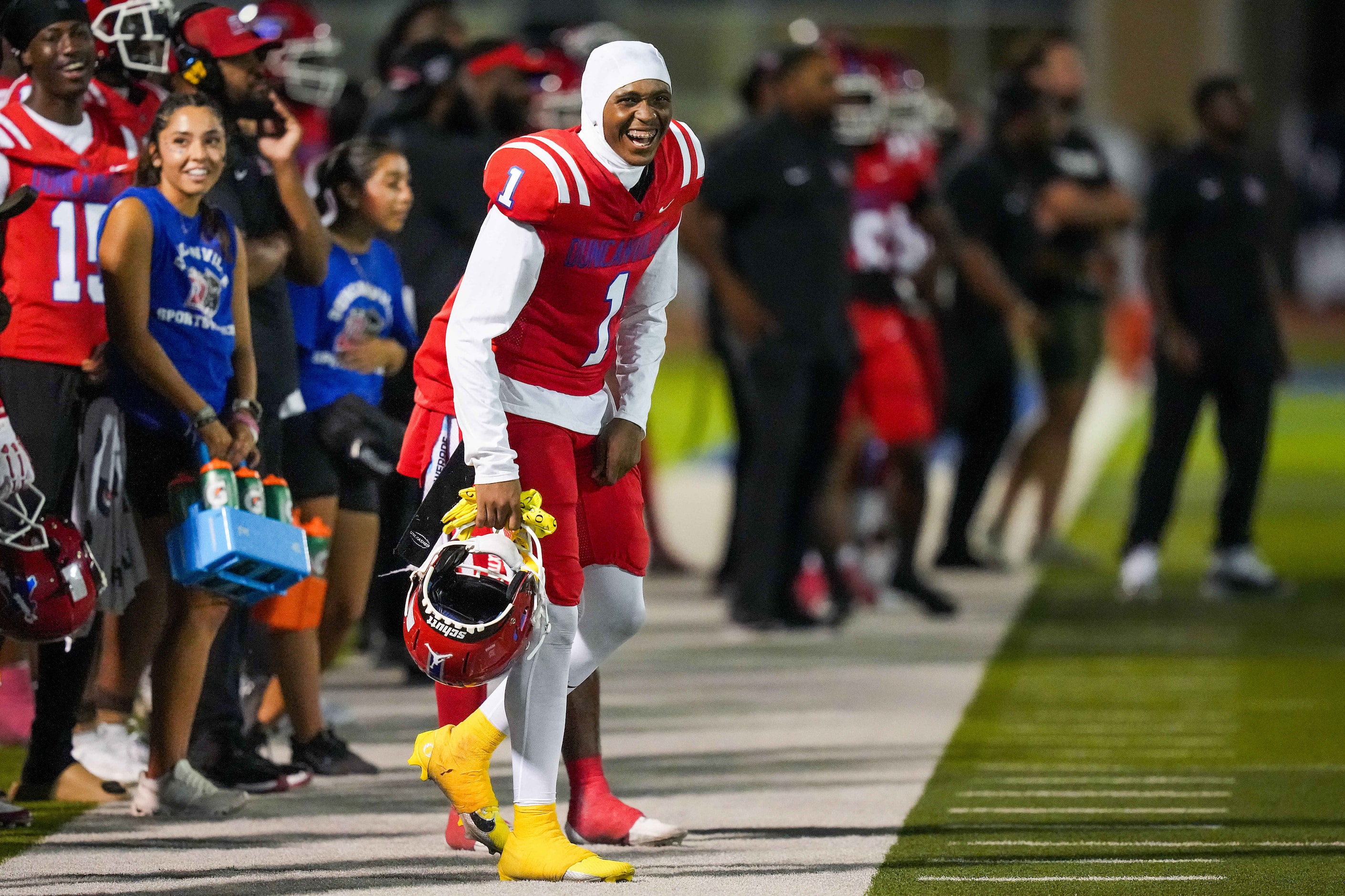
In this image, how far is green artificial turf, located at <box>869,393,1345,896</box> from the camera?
4.97 metres

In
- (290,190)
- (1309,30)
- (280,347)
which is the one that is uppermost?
(290,190)

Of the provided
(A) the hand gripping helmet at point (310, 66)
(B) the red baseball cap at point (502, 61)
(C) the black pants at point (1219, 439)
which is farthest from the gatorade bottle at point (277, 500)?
(C) the black pants at point (1219, 439)

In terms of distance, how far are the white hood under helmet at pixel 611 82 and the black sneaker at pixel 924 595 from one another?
513 cm

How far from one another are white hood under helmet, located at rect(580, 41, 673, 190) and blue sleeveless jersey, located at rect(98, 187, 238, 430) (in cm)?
123

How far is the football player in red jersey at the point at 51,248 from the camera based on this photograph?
18.5 feet

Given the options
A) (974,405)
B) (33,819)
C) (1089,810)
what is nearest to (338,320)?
(33,819)

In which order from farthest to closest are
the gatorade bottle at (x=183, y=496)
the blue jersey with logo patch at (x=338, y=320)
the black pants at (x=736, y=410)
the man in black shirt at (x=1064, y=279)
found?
the man in black shirt at (x=1064, y=279) < the black pants at (x=736, y=410) < the blue jersey with logo patch at (x=338, y=320) < the gatorade bottle at (x=183, y=496)

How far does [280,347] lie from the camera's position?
609 cm

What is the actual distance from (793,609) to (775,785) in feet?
10.9

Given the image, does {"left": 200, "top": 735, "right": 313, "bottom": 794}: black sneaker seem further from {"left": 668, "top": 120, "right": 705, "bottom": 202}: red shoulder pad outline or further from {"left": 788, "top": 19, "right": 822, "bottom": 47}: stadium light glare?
{"left": 788, "top": 19, "right": 822, "bottom": 47}: stadium light glare

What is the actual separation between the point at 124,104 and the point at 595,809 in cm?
236

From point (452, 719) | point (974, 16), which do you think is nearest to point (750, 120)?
point (452, 719)

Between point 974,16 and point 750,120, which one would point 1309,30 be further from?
point 750,120

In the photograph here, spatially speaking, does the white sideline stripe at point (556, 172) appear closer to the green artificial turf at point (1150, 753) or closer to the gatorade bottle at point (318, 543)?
the green artificial turf at point (1150, 753)
